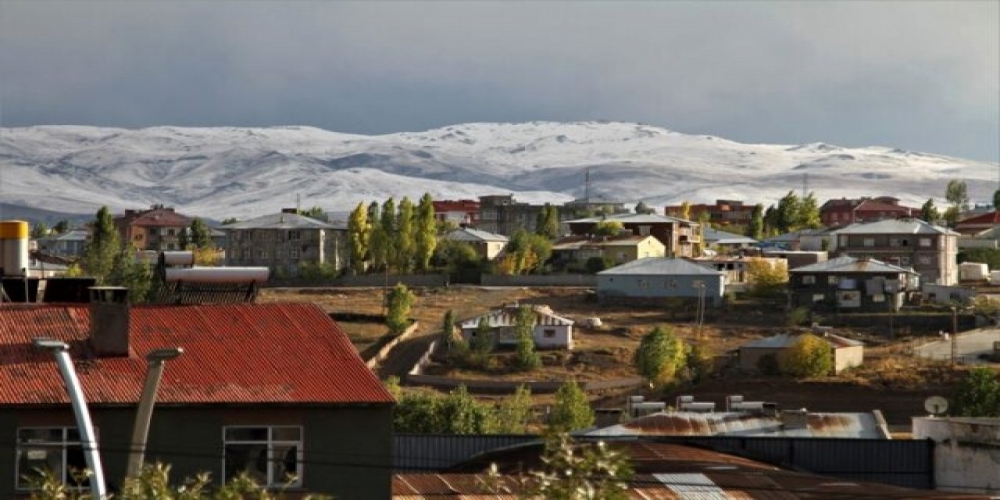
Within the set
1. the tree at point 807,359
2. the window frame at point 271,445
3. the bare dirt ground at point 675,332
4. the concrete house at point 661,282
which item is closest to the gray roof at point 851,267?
the bare dirt ground at point 675,332

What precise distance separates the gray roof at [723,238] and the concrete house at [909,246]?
20224 mm

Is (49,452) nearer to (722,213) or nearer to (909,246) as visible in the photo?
(909,246)

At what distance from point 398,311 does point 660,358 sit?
15.0 m

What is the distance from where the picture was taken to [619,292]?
295 feet

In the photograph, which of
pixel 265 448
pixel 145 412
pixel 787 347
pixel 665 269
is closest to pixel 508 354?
pixel 787 347

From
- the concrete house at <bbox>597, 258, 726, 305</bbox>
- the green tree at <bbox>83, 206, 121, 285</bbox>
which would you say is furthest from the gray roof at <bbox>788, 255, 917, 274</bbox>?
the green tree at <bbox>83, 206, 121, 285</bbox>

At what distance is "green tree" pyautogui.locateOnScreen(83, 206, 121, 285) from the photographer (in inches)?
3489

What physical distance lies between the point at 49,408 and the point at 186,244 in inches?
4325

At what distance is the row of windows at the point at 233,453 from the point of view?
16.8 meters

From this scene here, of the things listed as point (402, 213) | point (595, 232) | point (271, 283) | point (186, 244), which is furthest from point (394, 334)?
point (186, 244)

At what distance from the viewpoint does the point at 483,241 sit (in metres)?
113

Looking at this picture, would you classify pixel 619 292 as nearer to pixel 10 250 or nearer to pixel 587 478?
pixel 10 250

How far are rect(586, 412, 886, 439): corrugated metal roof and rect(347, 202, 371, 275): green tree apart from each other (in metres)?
68.5

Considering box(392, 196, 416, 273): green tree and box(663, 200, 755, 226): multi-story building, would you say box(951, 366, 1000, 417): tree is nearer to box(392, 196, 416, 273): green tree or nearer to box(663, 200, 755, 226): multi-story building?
box(392, 196, 416, 273): green tree
